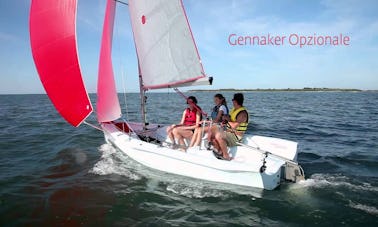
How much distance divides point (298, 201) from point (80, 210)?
3.71 m

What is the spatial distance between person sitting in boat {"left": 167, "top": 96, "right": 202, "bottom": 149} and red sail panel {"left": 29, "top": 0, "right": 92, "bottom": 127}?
2243 mm

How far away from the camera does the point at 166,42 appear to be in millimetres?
6250

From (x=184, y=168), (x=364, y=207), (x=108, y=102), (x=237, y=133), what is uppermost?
(x=108, y=102)

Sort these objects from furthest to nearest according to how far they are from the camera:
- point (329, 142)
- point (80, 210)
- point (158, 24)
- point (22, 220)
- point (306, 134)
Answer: point (306, 134) < point (329, 142) < point (158, 24) < point (80, 210) < point (22, 220)

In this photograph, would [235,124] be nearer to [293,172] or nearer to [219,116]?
[219,116]

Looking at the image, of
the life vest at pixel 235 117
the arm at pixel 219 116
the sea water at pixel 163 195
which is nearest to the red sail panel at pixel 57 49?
the sea water at pixel 163 195

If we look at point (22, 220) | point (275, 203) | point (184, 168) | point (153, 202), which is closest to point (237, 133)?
point (184, 168)

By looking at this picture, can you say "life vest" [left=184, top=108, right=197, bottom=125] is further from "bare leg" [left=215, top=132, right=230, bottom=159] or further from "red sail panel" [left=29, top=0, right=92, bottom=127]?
"red sail panel" [left=29, top=0, right=92, bottom=127]

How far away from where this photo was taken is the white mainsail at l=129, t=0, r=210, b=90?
19.9 feet

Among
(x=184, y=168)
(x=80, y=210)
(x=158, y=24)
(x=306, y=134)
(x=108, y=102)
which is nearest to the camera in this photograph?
(x=80, y=210)

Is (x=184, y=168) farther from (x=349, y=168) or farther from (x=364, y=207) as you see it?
(x=349, y=168)

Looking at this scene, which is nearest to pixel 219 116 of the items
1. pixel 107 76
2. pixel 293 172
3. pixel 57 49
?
pixel 293 172

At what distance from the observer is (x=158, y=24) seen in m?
6.16

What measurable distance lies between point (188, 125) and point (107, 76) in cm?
264
